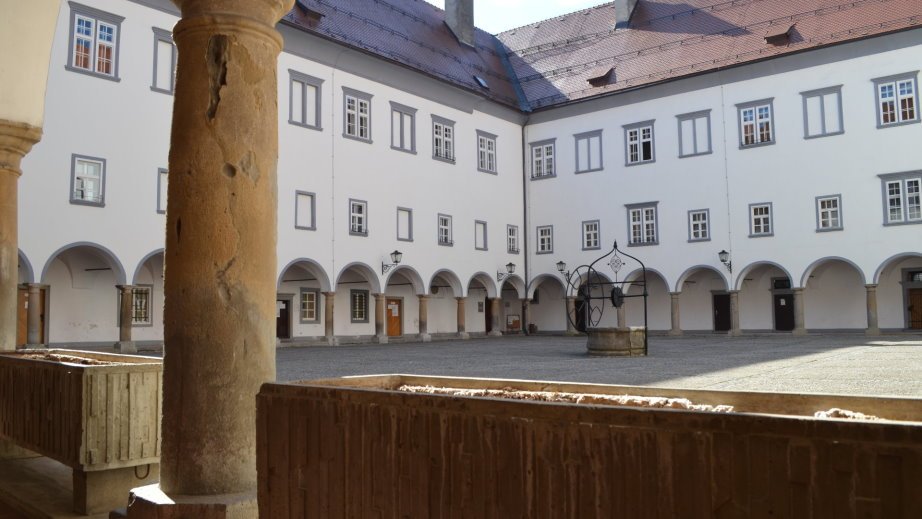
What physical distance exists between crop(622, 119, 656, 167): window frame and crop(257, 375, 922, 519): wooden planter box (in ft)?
98.1

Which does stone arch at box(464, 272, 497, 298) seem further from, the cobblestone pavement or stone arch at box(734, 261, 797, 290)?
the cobblestone pavement

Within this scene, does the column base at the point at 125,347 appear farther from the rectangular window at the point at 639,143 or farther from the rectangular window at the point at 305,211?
the rectangular window at the point at 639,143

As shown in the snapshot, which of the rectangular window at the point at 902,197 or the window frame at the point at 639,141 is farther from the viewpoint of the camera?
the window frame at the point at 639,141

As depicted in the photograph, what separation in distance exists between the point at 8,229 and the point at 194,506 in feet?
17.9

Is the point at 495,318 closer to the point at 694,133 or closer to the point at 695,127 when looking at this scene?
the point at 694,133

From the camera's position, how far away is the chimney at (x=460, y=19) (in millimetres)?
35906

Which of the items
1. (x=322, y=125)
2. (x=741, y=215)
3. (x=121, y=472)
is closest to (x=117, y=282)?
(x=322, y=125)

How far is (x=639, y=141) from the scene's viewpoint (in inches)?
1273

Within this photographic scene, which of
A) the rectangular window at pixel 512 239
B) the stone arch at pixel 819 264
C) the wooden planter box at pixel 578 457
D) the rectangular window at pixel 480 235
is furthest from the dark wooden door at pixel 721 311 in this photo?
the wooden planter box at pixel 578 457

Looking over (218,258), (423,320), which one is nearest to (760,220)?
(423,320)

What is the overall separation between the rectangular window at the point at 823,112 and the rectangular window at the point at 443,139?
1268cm

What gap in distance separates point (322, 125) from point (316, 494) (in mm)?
24171

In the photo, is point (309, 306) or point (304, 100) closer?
point (304, 100)

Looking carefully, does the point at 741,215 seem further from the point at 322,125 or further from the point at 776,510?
the point at 776,510
